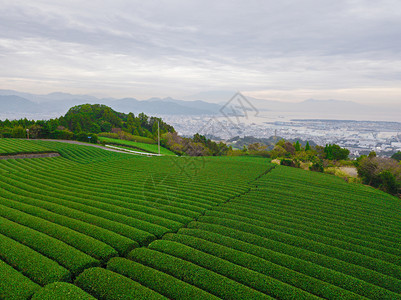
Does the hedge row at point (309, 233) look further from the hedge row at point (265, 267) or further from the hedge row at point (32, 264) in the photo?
the hedge row at point (32, 264)

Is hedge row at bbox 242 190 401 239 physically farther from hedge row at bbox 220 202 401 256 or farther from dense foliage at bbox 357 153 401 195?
dense foliage at bbox 357 153 401 195

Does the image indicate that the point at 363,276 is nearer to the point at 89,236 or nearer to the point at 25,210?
the point at 89,236

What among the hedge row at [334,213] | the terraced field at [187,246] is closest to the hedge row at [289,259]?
the terraced field at [187,246]

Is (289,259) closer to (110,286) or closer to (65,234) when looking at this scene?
(110,286)

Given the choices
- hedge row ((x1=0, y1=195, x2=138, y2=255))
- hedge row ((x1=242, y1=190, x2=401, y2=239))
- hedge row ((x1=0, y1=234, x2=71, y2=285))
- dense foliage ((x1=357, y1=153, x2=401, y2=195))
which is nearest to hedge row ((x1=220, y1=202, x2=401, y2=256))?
hedge row ((x1=242, y1=190, x2=401, y2=239))

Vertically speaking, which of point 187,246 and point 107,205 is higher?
point 107,205

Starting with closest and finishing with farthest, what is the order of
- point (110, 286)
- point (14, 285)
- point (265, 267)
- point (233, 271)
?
point (14, 285) → point (110, 286) → point (233, 271) → point (265, 267)

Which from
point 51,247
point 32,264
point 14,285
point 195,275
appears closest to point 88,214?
point 51,247

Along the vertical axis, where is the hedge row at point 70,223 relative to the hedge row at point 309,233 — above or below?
above
